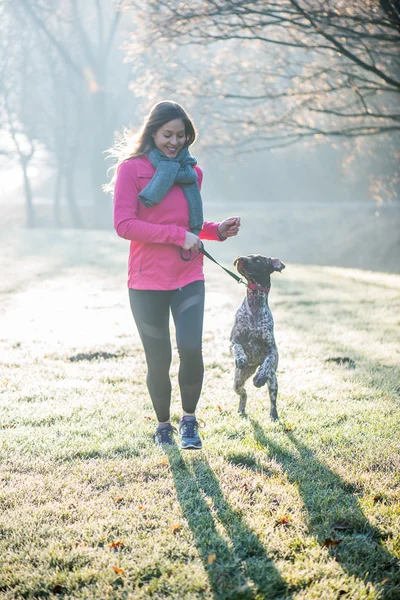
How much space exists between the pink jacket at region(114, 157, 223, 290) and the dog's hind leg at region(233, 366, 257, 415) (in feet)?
3.84

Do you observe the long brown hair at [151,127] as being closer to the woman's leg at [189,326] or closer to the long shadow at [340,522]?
the woman's leg at [189,326]

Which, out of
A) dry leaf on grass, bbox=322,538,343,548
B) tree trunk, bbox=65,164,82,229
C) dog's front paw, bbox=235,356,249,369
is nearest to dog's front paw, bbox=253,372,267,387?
dog's front paw, bbox=235,356,249,369

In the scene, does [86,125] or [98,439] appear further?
[86,125]

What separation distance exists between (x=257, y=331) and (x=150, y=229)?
4.72 feet

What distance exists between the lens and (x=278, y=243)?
103ft

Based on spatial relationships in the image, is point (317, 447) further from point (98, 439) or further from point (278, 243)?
point (278, 243)

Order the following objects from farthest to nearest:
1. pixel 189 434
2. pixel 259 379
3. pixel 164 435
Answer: pixel 259 379 < pixel 164 435 < pixel 189 434

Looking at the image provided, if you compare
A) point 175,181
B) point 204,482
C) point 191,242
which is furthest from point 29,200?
point 204,482

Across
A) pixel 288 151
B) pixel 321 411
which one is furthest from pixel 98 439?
pixel 288 151

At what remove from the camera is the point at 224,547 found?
325cm

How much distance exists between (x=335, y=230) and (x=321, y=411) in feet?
92.0

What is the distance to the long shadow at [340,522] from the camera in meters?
3.07

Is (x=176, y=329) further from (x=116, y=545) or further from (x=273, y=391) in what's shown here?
(x=116, y=545)

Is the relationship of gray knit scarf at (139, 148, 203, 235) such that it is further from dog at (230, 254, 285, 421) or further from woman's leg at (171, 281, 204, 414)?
dog at (230, 254, 285, 421)
